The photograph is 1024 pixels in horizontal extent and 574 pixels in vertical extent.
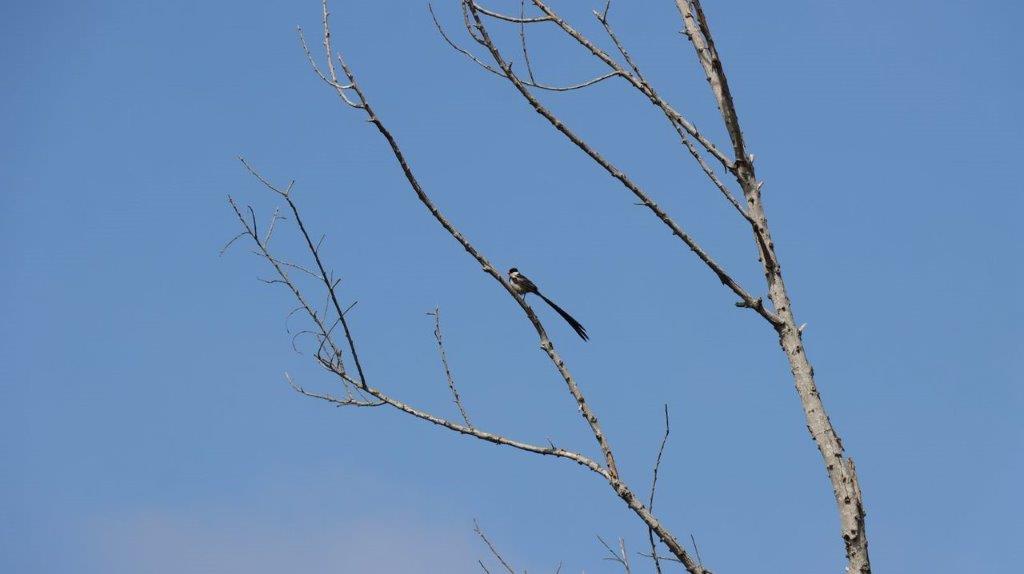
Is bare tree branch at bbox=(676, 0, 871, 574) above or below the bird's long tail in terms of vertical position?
below

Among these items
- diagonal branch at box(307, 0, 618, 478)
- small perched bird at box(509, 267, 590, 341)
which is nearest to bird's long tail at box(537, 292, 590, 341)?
small perched bird at box(509, 267, 590, 341)

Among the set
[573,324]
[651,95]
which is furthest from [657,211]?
[573,324]

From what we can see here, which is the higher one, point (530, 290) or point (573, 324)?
point (530, 290)

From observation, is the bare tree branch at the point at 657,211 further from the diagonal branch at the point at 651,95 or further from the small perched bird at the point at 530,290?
the small perched bird at the point at 530,290

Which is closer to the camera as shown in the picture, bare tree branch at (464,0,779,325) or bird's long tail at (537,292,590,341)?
bare tree branch at (464,0,779,325)

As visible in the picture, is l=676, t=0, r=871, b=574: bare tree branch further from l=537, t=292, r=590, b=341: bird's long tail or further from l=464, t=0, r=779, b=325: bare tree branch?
l=537, t=292, r=590, b=341: bird's long tail

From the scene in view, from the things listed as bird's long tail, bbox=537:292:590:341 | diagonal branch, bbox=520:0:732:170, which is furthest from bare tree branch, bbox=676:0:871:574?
bird's long tail, bbox=537:292:590:341

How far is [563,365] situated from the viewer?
4.02 meters

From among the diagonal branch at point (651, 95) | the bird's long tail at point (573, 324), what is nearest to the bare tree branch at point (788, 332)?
the diagonal branch at point (651, 95)

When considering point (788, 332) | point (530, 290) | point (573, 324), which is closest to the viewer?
point (788, 332)

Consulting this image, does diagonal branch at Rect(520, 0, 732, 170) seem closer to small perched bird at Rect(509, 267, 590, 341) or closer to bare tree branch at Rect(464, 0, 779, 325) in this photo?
bare tree branch at Rect(464, 0, 779, 325)

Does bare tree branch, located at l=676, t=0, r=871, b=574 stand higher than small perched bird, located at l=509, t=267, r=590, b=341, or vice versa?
small perched bird, located at l=509, t=267, r=590, b=341

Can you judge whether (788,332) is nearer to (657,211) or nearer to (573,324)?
(657,211)

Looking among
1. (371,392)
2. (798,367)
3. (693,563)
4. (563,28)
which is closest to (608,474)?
(693,563)
